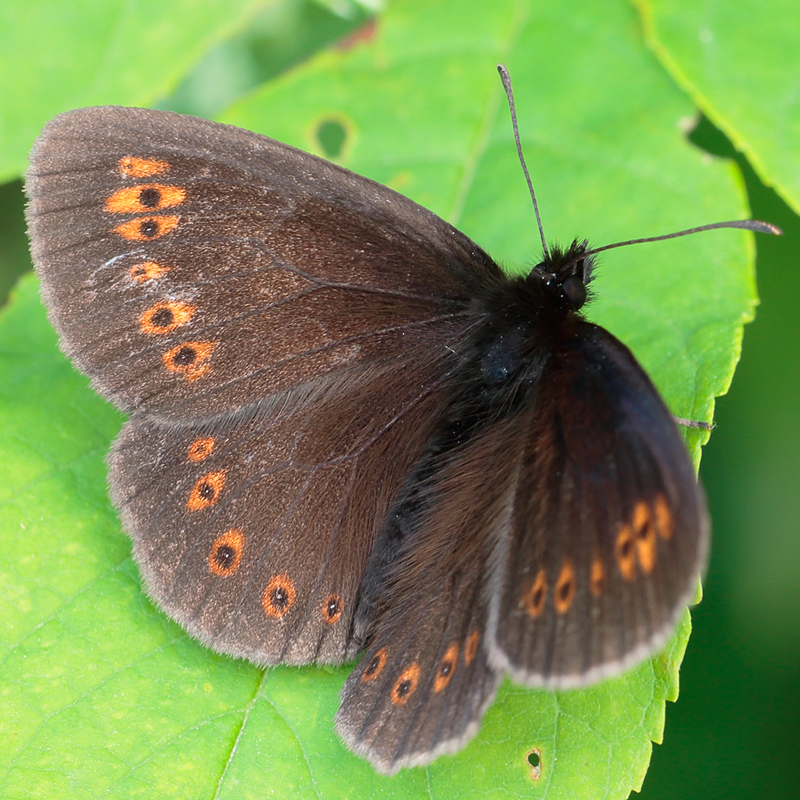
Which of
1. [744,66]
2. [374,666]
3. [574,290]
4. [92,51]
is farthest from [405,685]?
[92,51]

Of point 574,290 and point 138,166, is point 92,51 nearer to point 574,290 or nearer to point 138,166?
point 138,166

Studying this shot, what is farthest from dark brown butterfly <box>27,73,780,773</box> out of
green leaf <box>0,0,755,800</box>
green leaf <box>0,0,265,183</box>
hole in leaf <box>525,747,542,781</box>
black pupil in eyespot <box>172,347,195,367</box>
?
green leaf <box>0,0,265,183</box>

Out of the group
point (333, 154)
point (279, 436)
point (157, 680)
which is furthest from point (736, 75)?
point (157, 680)

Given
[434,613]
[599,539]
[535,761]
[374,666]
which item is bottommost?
[535,761]

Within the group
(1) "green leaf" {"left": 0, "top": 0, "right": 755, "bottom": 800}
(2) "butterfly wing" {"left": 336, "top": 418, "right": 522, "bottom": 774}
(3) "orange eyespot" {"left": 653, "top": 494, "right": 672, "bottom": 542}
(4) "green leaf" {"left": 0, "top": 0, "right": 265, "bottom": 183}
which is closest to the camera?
(3) "orange eyespot" {"left": 653, "top": 494, "right": 672, "bottom": 542}

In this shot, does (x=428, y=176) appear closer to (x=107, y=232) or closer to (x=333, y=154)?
(x=333, y=154)

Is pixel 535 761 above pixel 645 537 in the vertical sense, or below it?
below

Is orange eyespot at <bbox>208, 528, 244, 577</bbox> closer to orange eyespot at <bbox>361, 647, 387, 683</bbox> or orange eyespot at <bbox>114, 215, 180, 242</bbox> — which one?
orange eyespot at <bbox>361, 647, 387, 683</bbox>
